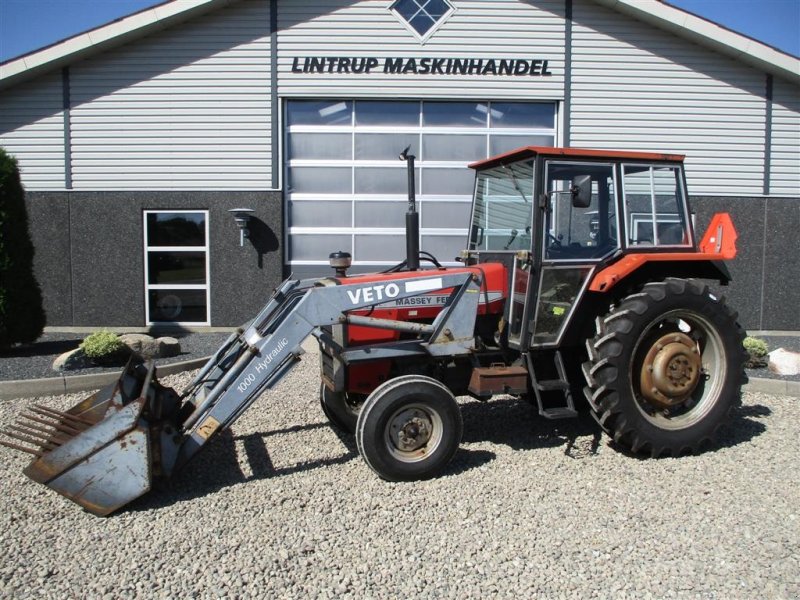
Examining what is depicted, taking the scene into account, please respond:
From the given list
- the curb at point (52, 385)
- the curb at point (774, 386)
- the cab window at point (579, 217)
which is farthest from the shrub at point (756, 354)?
the curb at point (52, 385)

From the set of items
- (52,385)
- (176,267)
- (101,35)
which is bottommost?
(52,385)

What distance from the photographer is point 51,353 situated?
28.5ft

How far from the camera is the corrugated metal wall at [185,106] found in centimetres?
1090

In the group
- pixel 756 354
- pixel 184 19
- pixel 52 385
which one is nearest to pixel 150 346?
pixel 52 385

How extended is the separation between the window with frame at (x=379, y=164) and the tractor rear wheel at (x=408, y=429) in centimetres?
685

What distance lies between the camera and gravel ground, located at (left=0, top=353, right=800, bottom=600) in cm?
320

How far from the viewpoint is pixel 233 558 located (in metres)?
3.44

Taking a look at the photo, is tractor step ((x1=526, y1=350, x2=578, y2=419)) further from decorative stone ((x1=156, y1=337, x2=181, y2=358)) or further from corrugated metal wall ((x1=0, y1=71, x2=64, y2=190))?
corrugated metal wall ((x1=0, y1=71, x2=64, y2=190))

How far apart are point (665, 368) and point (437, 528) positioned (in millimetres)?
2295

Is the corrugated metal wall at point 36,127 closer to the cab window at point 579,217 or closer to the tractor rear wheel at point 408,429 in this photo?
the tractor rear wheel at point 408,429

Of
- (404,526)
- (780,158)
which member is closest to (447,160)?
(780,158)

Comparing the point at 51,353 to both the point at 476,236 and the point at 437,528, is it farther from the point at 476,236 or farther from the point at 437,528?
the point at 437,528

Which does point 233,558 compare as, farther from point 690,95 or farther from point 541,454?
point 690,95

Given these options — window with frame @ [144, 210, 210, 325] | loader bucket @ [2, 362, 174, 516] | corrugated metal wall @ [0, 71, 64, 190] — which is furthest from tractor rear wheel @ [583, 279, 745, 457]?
corrugated metal wall @ [0, 71, 64, 190]
